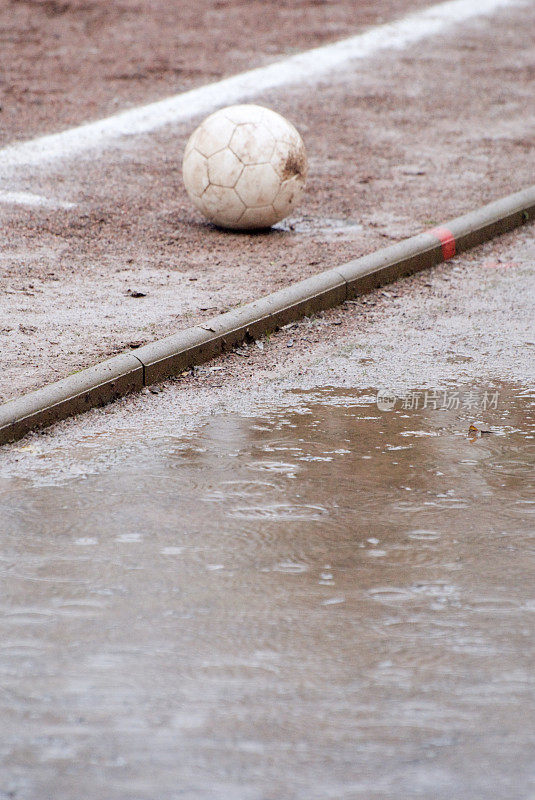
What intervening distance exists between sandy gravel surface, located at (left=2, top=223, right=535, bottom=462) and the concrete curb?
0.07 m

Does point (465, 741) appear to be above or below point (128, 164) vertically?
below

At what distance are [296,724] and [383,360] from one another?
10.2 ft

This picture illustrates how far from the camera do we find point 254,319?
5.90 metres

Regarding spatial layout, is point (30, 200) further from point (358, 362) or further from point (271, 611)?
point (271, 611)

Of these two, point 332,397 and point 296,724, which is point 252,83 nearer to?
point 332,397

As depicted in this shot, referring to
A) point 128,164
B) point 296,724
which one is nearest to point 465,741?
point 296,724

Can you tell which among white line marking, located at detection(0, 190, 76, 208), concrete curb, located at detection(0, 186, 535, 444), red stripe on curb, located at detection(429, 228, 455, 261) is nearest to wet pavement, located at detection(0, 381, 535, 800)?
concrete curb, located at detection(0, 186, 535, 444)

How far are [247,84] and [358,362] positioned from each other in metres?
7.09

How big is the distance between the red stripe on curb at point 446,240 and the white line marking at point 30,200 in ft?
9.06

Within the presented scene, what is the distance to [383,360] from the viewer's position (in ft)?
18.5

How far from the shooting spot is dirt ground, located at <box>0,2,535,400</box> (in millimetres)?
6020

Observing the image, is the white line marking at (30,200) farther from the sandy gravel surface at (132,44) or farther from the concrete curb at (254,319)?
the concrete curb at (254,319)

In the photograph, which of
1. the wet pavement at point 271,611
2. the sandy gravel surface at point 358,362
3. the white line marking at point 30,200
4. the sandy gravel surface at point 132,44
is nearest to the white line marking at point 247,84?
the sandy gravel surface at point 132,44

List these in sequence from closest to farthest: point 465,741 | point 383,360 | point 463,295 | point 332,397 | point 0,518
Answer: point 465,741, point 0,518, point 332,397, point 383,360, point 463,295
